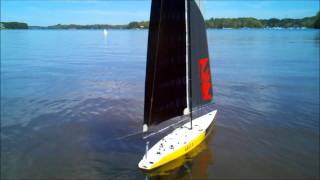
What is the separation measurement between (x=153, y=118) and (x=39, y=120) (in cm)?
1280

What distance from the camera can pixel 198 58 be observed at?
2078 cm

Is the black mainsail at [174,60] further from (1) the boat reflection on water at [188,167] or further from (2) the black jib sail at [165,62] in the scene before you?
(1) the boat reflection on water at [188,167]

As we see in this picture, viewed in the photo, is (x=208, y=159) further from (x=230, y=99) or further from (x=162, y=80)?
(x=230, y=99)

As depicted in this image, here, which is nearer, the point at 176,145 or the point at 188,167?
the point at 188,167

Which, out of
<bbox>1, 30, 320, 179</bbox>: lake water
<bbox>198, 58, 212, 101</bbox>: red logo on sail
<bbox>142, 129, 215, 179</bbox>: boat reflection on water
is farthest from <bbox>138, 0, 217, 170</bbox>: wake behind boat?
<bbox>1, 30, 320, 179</bbox>: lake water

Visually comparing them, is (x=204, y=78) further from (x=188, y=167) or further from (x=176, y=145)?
(x=188, y=167)

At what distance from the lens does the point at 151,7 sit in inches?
640

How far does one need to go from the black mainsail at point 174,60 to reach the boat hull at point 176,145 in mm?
1587

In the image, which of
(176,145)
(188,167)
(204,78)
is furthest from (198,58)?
(188,167)

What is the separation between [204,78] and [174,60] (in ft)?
13.2

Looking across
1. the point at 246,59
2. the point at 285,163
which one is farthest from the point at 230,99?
the point at 246,59

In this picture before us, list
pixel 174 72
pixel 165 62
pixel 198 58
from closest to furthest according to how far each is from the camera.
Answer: pixel 165 62 → pixel 174 72 → pixel 198 58

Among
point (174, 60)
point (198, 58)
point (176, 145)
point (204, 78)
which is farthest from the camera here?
point (204, 78)

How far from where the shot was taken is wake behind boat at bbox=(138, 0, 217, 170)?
1730 centimetres
